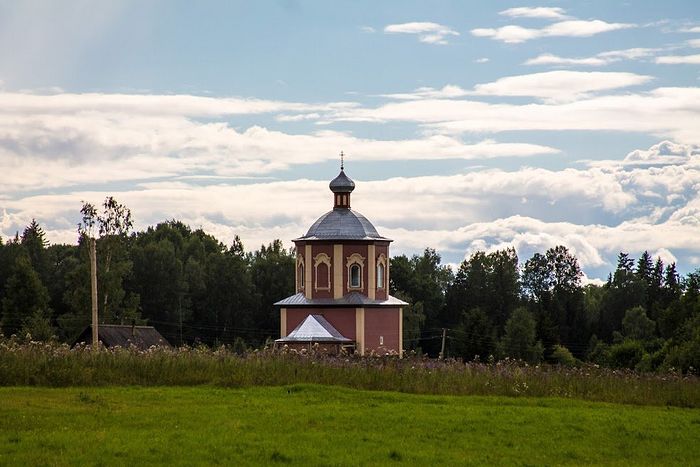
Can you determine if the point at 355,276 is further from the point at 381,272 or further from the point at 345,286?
the point at 381,272

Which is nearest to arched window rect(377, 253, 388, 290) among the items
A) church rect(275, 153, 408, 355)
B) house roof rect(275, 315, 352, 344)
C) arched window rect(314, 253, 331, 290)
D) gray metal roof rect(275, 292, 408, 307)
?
church rect(275, 153, 408, 355)

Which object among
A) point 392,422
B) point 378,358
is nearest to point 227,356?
point 378,358

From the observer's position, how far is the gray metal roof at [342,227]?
5509 centimetres

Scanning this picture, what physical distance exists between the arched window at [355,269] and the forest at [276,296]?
8949 millimetres

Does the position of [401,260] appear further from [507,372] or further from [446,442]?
[446,442]

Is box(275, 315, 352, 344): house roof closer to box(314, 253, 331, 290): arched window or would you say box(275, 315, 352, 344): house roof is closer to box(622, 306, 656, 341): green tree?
box(314, 253, 331, 290): arched window

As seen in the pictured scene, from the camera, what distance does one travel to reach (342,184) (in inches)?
2239

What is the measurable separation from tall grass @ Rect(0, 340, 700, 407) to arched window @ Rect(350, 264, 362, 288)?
2900cm

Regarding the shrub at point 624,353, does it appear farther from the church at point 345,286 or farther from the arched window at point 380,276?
the arched window at point 380,276

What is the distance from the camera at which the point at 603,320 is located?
92188mm

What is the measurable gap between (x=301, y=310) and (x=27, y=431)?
125ft

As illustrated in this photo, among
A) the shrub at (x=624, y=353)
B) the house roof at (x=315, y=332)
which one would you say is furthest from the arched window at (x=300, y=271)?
the shrub at (x=624, y=353)

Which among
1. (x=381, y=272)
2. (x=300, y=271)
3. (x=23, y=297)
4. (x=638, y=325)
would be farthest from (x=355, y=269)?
(x=638, y=325)

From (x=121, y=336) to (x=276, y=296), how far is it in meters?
35.4
